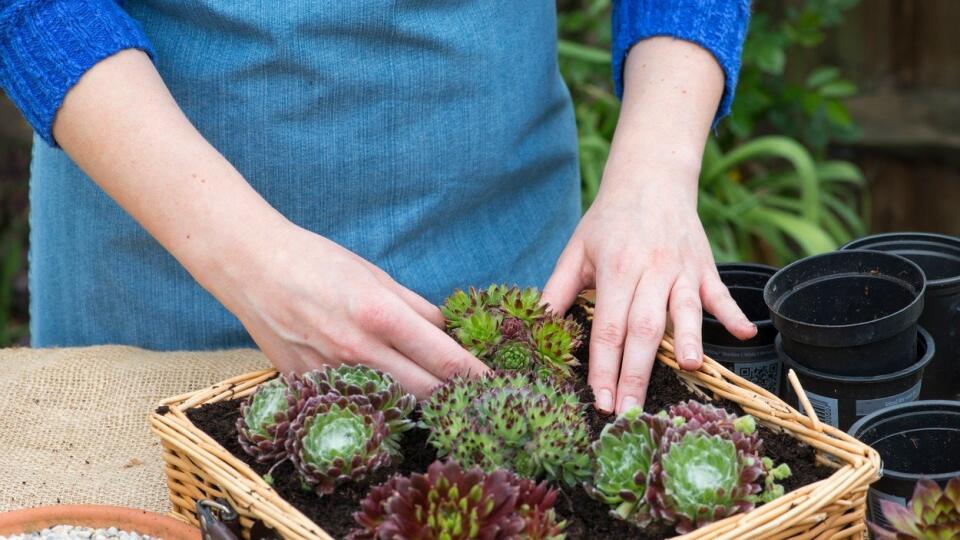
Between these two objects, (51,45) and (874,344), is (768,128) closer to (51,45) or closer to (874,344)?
(874,344)

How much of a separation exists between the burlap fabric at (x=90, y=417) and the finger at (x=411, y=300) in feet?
1.13

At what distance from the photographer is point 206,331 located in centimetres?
158

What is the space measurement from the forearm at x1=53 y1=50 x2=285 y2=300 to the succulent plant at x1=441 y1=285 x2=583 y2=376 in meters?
0.24

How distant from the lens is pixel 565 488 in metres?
1.00

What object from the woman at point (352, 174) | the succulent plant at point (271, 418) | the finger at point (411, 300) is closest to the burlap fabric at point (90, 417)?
the woman at point (352, 174)

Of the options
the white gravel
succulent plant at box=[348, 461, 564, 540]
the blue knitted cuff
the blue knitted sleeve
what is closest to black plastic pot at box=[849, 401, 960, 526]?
succulent plant at box=[348, 461, 564, 540]

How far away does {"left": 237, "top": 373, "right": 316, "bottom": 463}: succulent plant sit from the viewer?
3.36ft

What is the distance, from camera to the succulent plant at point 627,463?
925 mm

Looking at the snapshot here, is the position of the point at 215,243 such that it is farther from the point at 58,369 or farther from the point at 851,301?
the point at 851,301

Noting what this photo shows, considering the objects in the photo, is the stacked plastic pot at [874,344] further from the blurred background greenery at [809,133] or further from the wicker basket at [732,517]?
the blurred background greenery at [809,133]

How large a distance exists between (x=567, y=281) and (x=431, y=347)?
29 cm

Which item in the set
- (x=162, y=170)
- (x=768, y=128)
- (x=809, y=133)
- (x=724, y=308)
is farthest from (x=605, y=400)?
(x=768, y=128)

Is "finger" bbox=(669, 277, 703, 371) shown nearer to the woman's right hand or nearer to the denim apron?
the woman's right hand

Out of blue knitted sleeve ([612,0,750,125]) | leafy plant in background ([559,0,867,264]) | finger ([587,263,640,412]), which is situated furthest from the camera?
leafy plant in background ([559,0,867,264])
